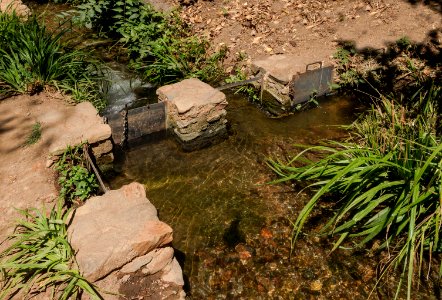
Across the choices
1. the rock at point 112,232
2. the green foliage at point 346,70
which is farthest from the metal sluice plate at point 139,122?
the green foliage at point 346,70

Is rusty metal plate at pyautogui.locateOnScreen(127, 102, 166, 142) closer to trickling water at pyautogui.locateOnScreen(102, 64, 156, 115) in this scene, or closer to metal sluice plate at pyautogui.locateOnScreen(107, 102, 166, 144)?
metal sluice plate at pyautogui.locateOnScreen(107, 102, 166, 144)

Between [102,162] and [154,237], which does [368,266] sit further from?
[102,162]

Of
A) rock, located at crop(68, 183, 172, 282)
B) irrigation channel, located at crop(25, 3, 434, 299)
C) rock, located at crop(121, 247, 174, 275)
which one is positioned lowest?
irrigation channel, located at crop(25, 3, 434, 299)

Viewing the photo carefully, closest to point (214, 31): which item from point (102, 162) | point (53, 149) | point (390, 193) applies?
→ point (102, 162)

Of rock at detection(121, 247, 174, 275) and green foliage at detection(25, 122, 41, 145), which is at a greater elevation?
green foliage at detection(25, 122, 41, 145)

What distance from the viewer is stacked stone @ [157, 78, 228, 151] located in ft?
15.4

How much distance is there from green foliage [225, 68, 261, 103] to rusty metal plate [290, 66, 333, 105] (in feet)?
1.96

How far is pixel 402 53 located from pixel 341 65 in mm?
958

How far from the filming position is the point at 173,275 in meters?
2.84

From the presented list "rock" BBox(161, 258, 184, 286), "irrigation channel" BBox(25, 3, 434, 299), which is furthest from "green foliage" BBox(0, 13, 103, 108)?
"rock" BBox(161, 258, 184, 286)

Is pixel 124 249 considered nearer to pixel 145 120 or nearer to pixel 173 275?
pixel 173 275

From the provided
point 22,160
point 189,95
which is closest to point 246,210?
point 189,95

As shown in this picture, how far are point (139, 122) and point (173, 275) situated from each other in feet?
8.10

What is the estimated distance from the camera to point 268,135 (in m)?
4.99
